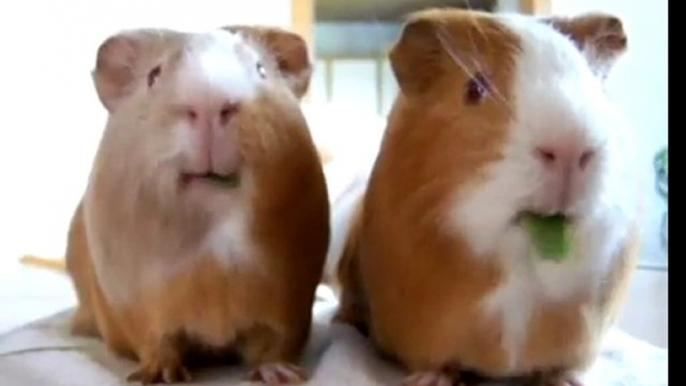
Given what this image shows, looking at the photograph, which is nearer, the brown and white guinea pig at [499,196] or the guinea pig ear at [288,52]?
the brown and white guinea pig at [499,196]

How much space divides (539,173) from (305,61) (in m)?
0.23

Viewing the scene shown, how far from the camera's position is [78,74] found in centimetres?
211

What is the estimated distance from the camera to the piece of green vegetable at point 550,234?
59cm

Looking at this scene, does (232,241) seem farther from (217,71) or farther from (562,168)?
(562,168)

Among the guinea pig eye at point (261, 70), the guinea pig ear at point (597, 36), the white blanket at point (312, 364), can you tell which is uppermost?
the guinea pig ear at point (597, 36)

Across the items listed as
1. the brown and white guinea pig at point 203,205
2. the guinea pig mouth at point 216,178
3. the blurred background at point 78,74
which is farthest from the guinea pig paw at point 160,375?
the blurred background at point 78,74

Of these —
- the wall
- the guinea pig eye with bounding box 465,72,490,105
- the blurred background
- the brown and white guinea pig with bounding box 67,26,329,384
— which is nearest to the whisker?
the guinea pig eye with bounding box 465,72,490,105

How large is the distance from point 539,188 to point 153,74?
0.26 m

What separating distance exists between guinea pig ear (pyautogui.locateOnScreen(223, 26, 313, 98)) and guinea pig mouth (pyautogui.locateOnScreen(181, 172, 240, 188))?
11 centimetres

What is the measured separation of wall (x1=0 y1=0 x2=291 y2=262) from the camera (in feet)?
6.67

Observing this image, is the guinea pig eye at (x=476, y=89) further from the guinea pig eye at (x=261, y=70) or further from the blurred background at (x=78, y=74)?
the blurred background at (x=78, y=74)

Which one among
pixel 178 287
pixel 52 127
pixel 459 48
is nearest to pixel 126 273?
pixel 178 287

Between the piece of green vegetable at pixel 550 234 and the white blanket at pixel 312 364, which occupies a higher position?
the piece of green vegetable at pixel 550 234
